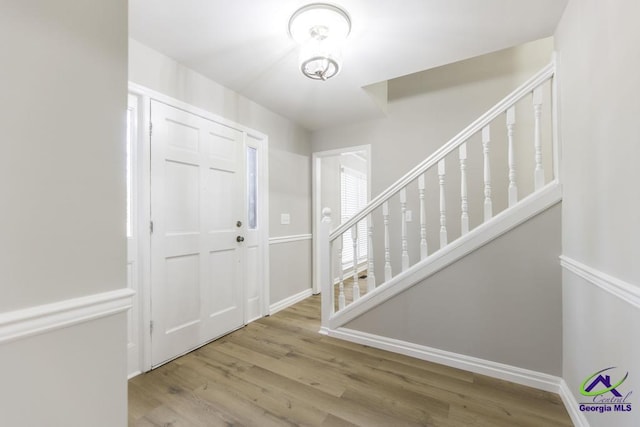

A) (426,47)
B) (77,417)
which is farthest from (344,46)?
(77,417)

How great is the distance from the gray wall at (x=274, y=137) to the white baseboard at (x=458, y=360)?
1.21m

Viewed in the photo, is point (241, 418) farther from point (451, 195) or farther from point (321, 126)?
point (321, 126)

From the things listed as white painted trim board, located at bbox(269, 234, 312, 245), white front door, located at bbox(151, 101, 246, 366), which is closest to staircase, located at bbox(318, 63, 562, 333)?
white painted trim board, located at bbox(269, 234, 312, 245)

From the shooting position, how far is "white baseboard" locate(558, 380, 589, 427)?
4.53ft

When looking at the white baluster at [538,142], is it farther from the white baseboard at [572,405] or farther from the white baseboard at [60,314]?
the white baseboard at [60,314]

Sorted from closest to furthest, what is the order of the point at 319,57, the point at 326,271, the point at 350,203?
the point at 319,57
the point at 326,271
the point at 350,203

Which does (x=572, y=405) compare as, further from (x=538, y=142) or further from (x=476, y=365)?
(x=538, y=142)

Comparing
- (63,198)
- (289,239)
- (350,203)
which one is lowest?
(289,239)

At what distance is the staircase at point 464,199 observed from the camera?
73.4 inches

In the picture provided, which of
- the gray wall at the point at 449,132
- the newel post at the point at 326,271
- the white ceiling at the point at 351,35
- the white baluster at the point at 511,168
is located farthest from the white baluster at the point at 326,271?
the white baluster at the point at 511,168

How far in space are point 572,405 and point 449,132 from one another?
248cm

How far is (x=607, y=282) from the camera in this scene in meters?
1.12

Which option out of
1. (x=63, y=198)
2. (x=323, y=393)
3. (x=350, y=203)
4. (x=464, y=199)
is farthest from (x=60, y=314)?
(x=350, y=203)

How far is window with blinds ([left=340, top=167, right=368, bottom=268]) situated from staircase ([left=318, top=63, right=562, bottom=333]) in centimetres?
151
